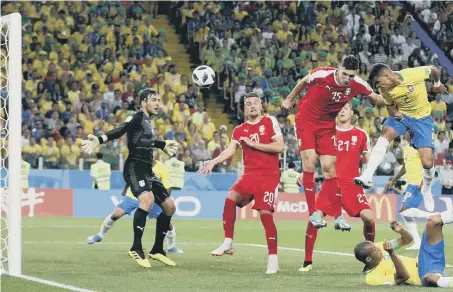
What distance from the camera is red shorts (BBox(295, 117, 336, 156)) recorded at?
13102 millimetres

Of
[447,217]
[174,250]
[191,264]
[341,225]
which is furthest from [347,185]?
[447,217]

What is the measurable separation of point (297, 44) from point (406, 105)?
21358 mm

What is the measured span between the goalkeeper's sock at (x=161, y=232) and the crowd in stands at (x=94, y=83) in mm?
12145

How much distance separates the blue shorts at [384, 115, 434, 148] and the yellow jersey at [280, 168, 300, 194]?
14.4 m

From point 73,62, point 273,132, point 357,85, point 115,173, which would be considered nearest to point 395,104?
point 357,85

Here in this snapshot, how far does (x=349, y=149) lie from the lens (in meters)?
14.1

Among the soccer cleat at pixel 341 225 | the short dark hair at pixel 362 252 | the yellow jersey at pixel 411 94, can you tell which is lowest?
the short dark hair at pixel 362 252

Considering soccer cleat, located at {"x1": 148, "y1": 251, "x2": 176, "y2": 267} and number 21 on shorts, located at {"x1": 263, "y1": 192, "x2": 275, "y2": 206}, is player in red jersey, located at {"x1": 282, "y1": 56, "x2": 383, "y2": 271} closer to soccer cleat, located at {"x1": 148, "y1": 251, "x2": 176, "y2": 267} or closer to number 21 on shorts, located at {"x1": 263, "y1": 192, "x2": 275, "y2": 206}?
number 21 on shorts, located at {"x1": 263, "y1": 192, "x2": 275, "y2": 206}

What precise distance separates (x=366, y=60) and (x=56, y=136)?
12.1 meters

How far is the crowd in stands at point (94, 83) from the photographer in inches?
1048

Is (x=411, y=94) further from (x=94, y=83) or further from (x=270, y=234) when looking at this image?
(x=94, y=83)

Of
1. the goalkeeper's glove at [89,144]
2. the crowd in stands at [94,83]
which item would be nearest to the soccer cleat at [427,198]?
the goalkeeper's glove at [89,144]

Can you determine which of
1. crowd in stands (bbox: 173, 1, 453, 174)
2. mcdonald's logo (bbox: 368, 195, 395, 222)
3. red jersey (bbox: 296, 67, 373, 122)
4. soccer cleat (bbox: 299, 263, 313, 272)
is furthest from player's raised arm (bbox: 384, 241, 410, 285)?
crowd in stands (bbox: 173, 1, 453, 174)

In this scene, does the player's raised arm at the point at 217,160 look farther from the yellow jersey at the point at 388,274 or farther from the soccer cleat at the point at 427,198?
the soccer cleat at the point at 427,198
